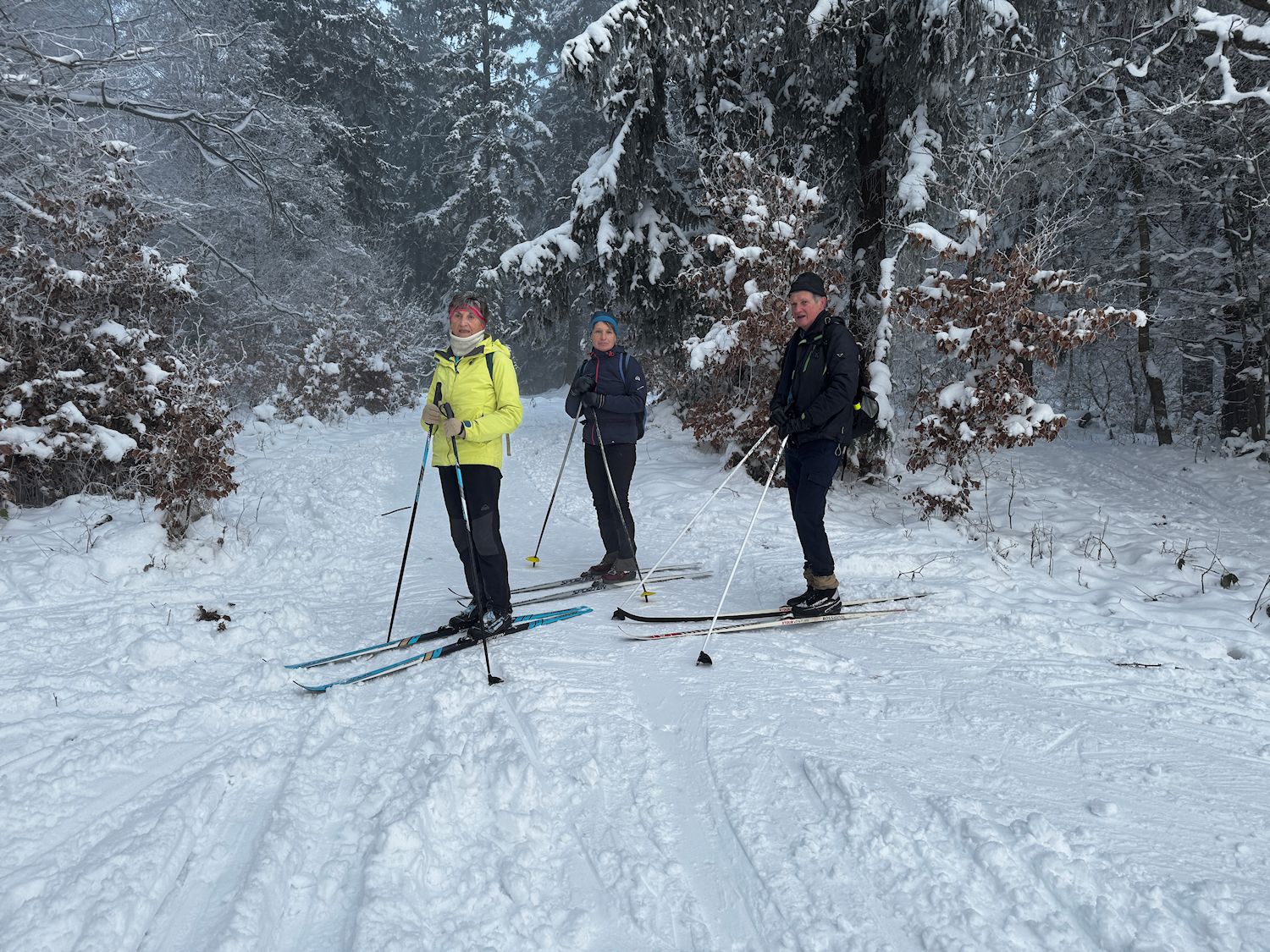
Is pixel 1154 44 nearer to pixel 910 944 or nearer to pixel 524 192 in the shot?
pixel 910 944

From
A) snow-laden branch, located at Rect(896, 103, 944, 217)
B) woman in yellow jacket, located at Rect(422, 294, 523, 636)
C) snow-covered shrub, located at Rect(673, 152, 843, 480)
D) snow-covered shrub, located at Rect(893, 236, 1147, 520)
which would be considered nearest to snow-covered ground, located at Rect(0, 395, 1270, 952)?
woman in yellow jacket, located at Rect(422, 294, 523, 636)

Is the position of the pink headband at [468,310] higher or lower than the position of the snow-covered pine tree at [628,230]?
lower

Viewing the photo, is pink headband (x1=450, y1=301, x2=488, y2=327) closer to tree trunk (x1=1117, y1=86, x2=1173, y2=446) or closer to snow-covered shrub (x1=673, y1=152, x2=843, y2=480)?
snow-covered shrub (x1=673, y1=152, x2=843, y2=480)

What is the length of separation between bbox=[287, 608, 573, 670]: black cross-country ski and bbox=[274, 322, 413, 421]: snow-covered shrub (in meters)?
13.8

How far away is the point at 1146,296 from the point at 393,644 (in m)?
14.0

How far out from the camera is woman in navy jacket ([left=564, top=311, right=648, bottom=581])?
5.94m

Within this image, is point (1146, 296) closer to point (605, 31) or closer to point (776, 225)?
point (776, 225)

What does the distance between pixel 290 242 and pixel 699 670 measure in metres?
21.9

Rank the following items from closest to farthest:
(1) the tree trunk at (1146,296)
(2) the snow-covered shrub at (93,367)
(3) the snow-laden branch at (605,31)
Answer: (2) the snow-covered shrub at (93,367) < (3) the snow-laden branch at (605,31) < (1) the tree trunk at (1146,296)

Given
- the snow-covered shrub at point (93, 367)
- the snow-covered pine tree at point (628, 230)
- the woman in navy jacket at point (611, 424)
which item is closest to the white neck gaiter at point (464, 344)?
the woman in navy jacket at point (611, 424)

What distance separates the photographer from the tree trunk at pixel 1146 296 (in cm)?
1159

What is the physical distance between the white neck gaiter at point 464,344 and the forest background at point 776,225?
3326 mm

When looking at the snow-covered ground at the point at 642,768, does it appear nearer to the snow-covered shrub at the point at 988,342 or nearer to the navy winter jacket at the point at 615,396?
the navy winter jacket at the point at 615,396

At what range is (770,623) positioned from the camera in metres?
4.48
